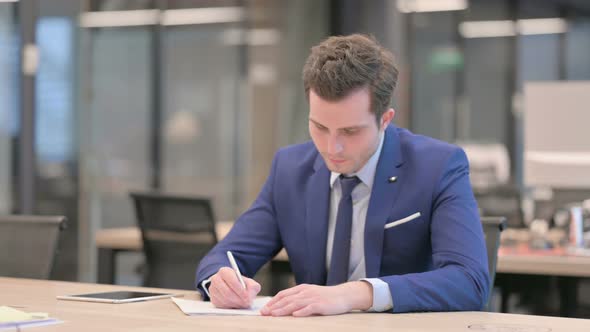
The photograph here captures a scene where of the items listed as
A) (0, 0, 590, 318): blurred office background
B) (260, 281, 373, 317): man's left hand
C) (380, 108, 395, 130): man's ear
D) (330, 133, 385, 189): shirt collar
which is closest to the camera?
(260, 281, 373, 317): man's left hand

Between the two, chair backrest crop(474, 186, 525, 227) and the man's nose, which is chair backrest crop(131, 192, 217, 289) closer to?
the man's nose

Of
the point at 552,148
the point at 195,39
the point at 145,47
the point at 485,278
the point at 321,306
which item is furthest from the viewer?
the point at 195,39

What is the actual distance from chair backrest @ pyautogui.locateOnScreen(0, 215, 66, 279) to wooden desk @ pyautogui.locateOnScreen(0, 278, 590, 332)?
0.73 m

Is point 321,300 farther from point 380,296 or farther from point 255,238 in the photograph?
point 255,238

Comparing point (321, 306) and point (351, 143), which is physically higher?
point (351, 143)

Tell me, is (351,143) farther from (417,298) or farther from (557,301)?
(557,301)

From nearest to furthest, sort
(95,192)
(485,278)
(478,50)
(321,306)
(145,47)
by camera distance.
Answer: (321,306), (485,278), (95,192), (145,47), (478,50)

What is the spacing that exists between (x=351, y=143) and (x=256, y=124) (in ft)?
25.0

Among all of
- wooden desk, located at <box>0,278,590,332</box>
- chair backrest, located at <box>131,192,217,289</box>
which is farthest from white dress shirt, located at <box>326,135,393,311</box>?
chair backrest, located at <box>131,192,217,289</box>

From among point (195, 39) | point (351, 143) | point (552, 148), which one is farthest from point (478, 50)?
point (351, 143)

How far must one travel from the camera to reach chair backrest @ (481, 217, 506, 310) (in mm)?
2824

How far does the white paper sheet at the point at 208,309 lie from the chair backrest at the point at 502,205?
4390mm

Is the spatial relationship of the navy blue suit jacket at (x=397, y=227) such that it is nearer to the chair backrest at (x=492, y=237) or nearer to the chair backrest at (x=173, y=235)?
the chair backrest at (x=492, y=237)

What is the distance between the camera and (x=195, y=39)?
9.22m
